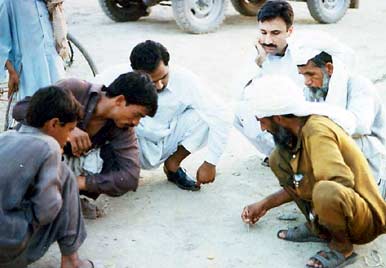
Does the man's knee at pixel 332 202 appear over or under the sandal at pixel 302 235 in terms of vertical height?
over

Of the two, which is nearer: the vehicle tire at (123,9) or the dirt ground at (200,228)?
the dirt ground at (200,228)

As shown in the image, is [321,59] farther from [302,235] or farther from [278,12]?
[302,235]

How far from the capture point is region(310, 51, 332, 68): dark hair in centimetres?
405

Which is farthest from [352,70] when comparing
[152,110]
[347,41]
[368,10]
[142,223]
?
[368,10]

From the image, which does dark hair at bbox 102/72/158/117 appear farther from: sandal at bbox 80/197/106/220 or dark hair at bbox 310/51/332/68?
dark hair at bbox 310/51/332/68

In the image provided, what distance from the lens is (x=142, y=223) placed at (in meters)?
4.18

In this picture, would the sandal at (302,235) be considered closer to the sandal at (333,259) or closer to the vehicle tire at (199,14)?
the sandal at (333,259)

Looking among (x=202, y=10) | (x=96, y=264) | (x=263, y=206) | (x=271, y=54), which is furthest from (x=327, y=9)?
(x=96, y=264)

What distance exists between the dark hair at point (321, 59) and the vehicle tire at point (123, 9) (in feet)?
23.3

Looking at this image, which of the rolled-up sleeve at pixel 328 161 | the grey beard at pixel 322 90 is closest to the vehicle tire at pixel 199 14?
the grey beard at pixel 322 90

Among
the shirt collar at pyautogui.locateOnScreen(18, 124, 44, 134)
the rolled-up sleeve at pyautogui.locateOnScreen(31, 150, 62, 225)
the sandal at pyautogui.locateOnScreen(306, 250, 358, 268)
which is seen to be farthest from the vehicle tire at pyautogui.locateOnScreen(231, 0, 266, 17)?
the rolled-up sleeve at pyautogui.locateOnScreen(31, 150, 62, 225)

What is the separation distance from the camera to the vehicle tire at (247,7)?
1153 centimetres

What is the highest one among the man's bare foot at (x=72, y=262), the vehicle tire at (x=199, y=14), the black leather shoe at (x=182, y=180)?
the man's bare foot at (x=72, y=262)

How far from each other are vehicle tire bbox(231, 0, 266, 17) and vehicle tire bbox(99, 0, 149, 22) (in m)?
1.48
